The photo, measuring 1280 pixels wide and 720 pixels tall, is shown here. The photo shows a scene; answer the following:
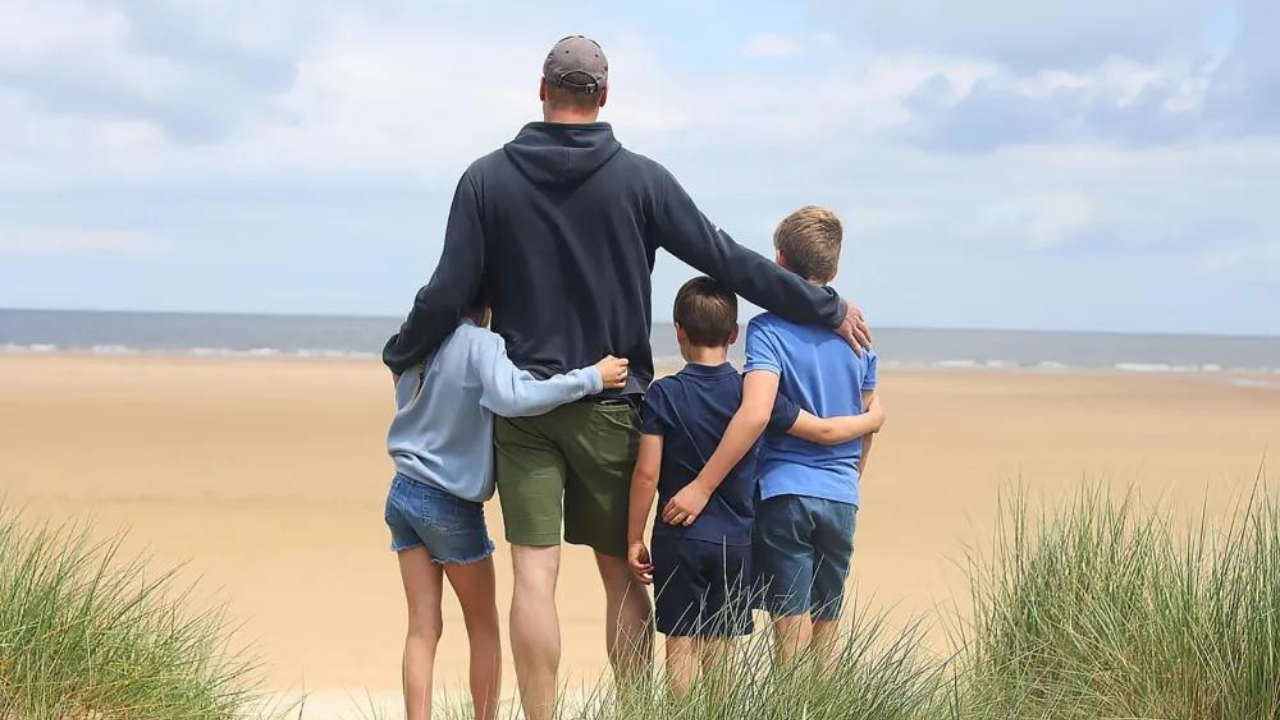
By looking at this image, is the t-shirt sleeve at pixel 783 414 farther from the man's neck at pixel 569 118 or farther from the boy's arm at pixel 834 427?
the man's neck at pixel 569 118

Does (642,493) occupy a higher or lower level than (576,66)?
lower

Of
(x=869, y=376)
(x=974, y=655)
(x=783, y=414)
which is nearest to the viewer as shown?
(x=783, y=414)

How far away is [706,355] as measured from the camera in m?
3.54

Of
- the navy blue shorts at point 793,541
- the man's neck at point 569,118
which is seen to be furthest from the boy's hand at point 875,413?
the man's neck at point 569,118

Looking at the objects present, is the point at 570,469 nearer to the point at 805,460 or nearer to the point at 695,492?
the point at 695,492

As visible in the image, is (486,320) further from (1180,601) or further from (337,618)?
(337,618)

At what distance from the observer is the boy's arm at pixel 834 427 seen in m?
3.63

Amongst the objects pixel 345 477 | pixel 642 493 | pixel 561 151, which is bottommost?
pixel 345 477

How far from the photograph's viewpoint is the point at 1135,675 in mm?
3723

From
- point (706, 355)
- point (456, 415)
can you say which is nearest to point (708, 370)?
point (706, 355)

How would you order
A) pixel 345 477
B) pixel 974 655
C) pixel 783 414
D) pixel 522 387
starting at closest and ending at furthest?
pixel 522 387 → pixel 783 414 → pixel 974 655 → pixel 345 477

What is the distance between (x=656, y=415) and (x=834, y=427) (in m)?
0.54

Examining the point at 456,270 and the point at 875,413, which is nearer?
the point at 456,270

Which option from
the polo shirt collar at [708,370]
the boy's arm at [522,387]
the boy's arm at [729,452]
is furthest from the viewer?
the polo shirt collar at [708,370]
